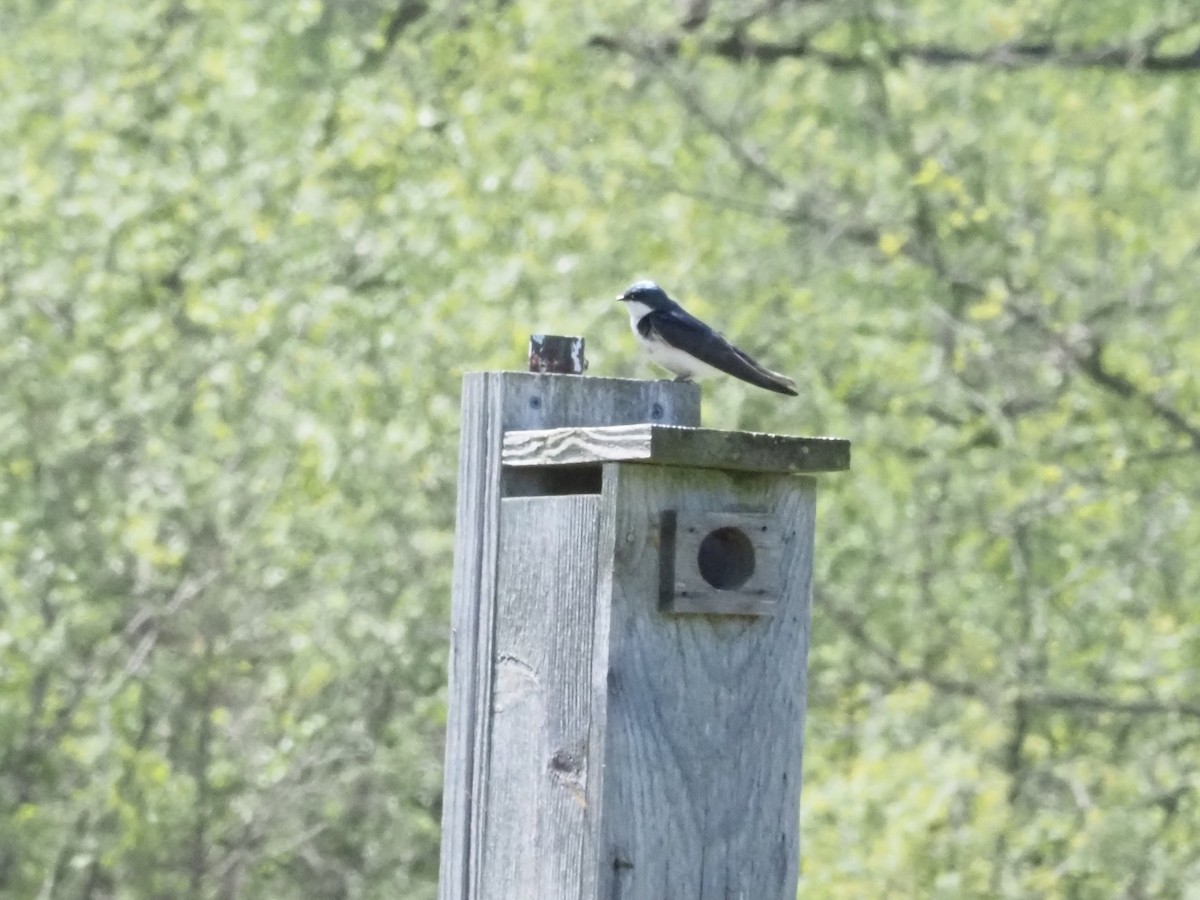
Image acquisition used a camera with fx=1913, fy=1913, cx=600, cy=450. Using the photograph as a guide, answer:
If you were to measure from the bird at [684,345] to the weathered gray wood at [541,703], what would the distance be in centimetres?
61

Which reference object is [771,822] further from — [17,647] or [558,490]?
[17,647]

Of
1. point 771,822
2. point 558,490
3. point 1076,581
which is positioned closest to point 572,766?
point 771,822

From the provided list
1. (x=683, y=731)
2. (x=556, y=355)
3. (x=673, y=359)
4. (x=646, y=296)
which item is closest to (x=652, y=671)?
(x=683, y=731)

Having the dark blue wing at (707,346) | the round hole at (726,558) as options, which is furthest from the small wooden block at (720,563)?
the dark blue wing at (707,346)

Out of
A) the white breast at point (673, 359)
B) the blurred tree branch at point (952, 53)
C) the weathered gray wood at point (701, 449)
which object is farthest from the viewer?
the blurred tree branch at point (952, 53)

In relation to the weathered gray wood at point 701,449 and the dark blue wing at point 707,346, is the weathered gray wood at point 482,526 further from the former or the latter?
the dark blue wing at point 707,346

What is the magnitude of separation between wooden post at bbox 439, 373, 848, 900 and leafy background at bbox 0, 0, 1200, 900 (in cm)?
400

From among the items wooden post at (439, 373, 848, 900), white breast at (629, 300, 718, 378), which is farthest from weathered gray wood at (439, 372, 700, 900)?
white breast at (629, 300, 718, 378)

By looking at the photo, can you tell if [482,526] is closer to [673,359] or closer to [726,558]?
[726,558]

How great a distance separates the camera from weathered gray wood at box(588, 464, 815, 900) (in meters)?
1.87

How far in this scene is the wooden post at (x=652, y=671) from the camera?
188 centimetres

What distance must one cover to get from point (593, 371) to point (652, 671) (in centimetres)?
462

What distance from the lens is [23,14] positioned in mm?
8992

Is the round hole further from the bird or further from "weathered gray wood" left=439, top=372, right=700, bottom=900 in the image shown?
the bird
